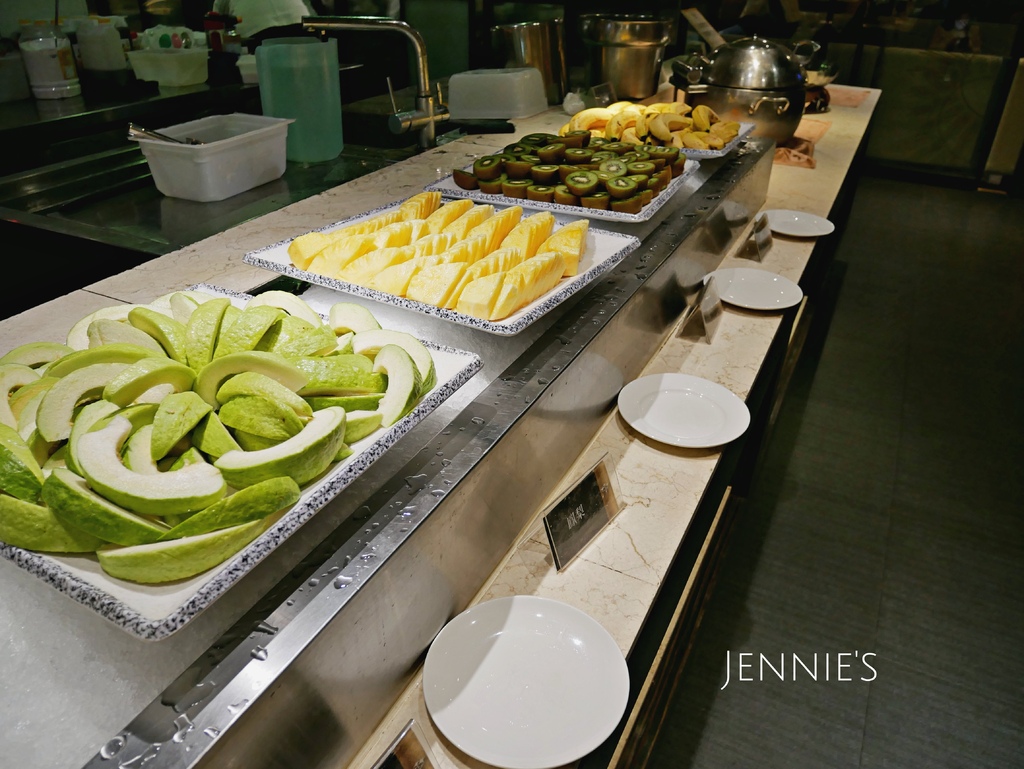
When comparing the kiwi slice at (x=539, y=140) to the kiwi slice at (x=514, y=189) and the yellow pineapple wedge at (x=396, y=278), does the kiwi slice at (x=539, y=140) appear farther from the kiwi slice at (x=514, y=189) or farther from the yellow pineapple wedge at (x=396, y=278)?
the yellow pineapple wedge at (x=396, y=278)

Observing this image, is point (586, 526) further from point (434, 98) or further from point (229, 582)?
Answer: point (434, 98)

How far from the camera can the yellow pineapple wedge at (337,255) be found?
140 centimetres

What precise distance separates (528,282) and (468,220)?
1.13ft

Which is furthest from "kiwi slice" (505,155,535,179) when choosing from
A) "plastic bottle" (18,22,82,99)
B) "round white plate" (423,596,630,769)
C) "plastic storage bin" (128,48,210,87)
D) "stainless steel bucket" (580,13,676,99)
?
"plastic bottle" (18,22,82,99)

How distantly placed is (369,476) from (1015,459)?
2972mm

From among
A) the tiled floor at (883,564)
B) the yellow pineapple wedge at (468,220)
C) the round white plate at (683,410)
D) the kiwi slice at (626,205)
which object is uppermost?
the yellow pineapple wedge at (468,220)

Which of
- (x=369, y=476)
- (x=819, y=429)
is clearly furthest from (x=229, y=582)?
(x=819, y=429)

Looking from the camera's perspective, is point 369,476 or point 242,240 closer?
point 369,476

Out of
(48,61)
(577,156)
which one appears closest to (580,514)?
(577,156)

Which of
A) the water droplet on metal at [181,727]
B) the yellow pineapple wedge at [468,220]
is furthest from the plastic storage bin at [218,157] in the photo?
the water droplet on metal at [181,727]

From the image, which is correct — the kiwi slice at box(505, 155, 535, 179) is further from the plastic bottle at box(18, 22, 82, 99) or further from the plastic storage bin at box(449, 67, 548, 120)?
the plastic bottle at box(18, 22, 82, 99)

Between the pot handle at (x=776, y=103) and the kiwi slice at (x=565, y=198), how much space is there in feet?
4.98

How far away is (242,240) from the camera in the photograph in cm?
187

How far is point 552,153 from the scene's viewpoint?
78.1 inches
